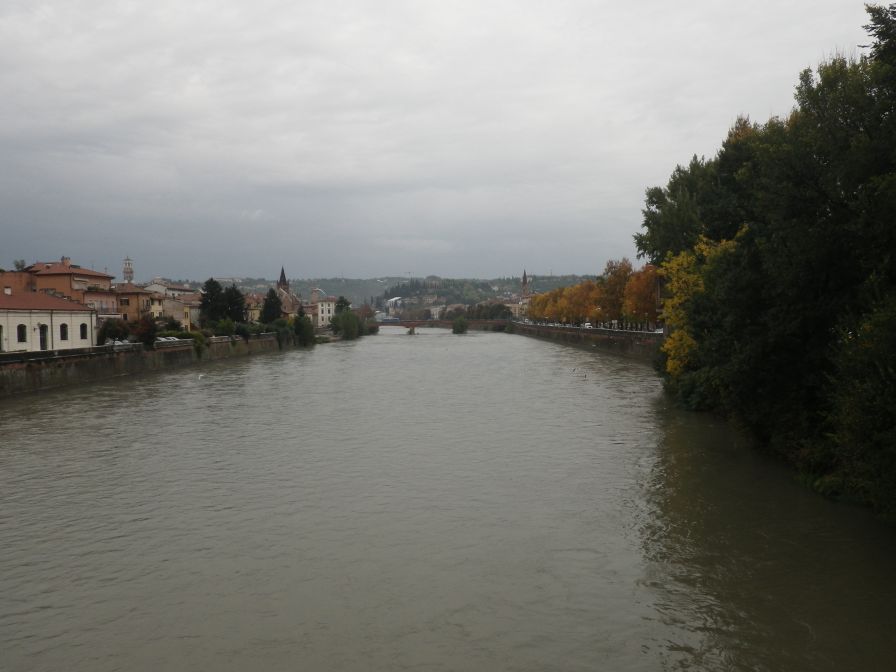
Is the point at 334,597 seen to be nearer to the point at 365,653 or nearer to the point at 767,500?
the point at 365,653

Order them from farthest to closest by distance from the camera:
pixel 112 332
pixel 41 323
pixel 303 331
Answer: pixel 303 331 < pixel 112 332 < pixel 41 323

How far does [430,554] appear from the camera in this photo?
10.8m

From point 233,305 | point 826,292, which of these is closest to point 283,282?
point 233,305

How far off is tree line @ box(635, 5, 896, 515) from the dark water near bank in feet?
4.49

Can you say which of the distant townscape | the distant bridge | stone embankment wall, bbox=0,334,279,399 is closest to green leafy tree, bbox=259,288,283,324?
the distant townscape

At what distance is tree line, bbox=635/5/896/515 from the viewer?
33.0 ft

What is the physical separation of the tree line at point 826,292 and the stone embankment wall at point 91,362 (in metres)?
27.3

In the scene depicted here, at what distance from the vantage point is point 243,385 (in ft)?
118

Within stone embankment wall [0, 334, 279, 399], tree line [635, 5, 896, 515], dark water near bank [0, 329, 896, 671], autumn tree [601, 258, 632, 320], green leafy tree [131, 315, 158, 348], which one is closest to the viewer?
dark water near bank [0, 329, 896, 671]

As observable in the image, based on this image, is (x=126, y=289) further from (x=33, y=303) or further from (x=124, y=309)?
(x=33, y=303)

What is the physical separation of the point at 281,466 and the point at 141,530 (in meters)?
5.01

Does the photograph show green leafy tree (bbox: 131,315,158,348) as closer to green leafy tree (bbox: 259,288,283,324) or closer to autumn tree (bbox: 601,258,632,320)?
green leafy tree (bbox: 259,288,283,324)

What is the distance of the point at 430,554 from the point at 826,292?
8.96 m

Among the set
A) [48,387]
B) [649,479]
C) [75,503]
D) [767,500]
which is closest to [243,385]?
[48,387]
